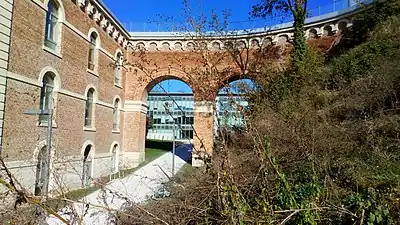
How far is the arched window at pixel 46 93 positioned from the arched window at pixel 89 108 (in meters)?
3.48

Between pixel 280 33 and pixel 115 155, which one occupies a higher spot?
pixel 280 33

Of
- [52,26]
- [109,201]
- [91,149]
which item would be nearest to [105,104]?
[91,149]

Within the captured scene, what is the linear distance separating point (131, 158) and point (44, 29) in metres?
12.1

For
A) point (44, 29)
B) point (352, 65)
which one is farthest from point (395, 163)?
point (44, 29)

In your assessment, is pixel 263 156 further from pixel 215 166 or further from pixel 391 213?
pixel 391 213

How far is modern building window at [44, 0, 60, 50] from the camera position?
13.1 meters

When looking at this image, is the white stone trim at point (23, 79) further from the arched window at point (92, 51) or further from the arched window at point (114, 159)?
the arched window at point (114, 159)

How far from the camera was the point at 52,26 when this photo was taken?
44.5 feet

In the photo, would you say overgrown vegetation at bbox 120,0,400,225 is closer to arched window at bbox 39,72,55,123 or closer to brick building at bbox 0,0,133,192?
brick building at bbox 0,0,133,192

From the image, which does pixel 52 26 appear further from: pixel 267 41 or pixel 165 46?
pixel 267 41

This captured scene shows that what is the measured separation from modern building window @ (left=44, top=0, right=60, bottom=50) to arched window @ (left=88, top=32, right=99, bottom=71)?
351 cm

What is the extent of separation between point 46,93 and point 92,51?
509 centimetres

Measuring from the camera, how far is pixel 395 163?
602 centimetres

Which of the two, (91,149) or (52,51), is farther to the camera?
(91,149)
